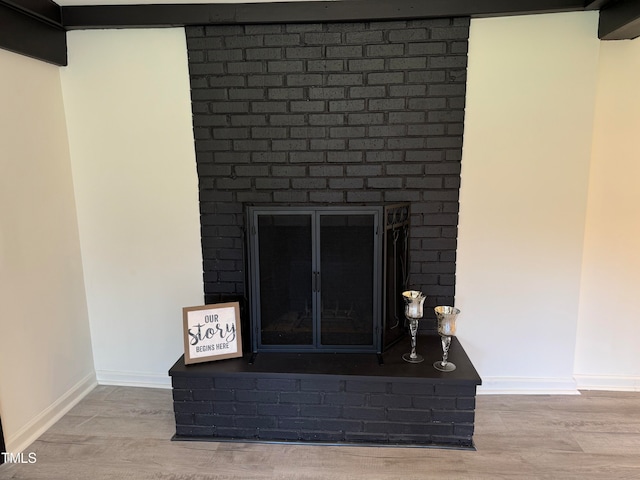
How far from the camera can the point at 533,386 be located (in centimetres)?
260

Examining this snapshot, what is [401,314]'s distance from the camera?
2520 mm

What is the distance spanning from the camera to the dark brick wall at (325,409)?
211 centimetres

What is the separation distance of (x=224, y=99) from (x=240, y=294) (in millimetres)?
1109

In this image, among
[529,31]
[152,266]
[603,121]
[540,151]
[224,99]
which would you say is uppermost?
[529,31]

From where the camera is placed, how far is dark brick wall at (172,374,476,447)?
2111 millimetres

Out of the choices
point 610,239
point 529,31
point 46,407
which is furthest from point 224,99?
point 610,239

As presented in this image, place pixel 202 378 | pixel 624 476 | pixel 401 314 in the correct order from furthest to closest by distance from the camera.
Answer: pixel 401 314 → pixel 202 378 → pixel 624 476

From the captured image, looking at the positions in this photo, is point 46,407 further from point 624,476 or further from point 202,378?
point 624,476

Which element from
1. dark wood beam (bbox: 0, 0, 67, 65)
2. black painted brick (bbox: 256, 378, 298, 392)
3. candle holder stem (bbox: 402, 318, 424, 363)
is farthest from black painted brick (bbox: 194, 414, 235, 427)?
dark wood beam (bbox: 0, 0, 67, 65)

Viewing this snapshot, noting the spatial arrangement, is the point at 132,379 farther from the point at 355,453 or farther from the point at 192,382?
the point at 355,453

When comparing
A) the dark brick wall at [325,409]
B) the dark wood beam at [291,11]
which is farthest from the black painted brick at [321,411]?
the dark wood beam at [291,11]

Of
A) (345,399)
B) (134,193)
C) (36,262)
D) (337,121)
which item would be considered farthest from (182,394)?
(337,121)

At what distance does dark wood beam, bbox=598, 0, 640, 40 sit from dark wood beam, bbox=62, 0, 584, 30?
0.13 meters

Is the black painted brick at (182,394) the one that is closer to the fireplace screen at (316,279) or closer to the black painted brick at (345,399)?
the fireplace screen at (316,279)
